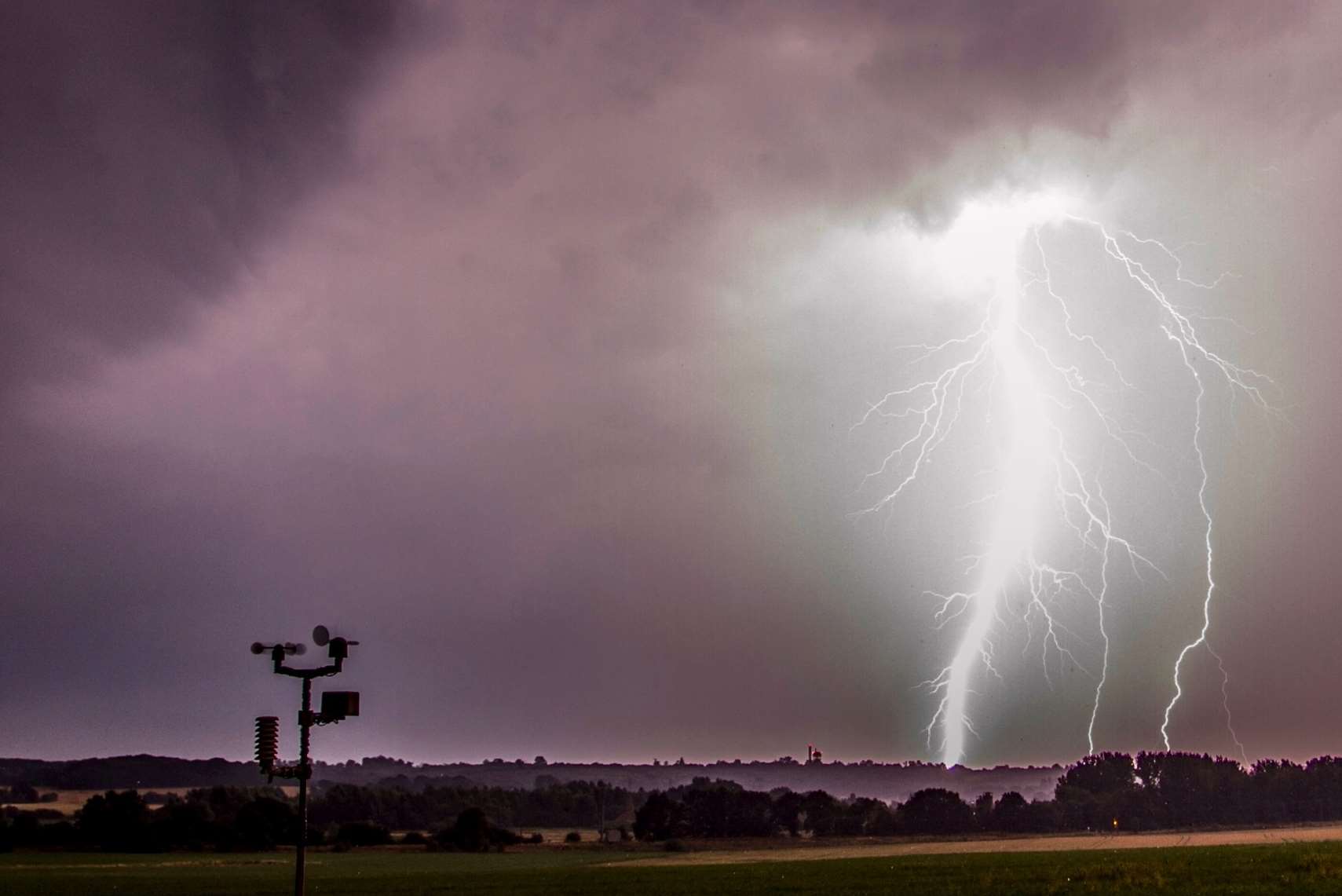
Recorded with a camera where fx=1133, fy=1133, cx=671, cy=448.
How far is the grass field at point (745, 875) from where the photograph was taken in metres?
33.3

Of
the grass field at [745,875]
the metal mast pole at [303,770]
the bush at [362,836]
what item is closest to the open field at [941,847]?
the grass field at [745,875]

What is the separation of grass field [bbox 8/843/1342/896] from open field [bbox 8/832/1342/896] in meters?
0.08

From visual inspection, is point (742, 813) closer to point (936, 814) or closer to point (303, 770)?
point (936, 814)

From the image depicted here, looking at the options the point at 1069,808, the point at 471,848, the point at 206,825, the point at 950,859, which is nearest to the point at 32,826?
the point at 206,825

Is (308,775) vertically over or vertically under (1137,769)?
over

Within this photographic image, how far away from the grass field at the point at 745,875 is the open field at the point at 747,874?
8cm

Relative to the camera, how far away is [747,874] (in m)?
48.3

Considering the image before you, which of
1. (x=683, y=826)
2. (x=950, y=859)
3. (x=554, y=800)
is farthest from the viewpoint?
(x=554, y=800)

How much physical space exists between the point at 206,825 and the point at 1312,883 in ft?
257

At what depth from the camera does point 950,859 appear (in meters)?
53.1

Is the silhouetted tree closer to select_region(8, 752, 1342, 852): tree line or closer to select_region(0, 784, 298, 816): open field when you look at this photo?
select_region(8, 752, 1342, 852): tree line

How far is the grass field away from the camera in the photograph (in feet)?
109

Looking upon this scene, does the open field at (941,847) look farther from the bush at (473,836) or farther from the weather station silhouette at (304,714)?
the weather station silhouette at (304,714)

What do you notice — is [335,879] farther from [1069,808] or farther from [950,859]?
[1069,808]
